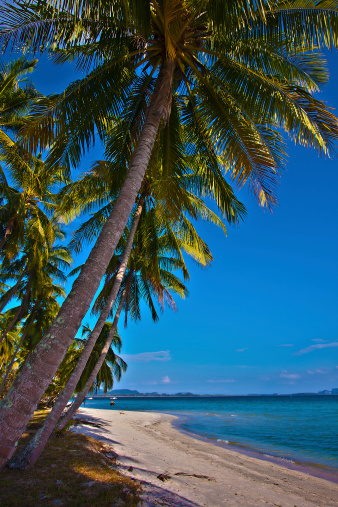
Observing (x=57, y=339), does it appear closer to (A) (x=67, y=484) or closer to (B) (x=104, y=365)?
(A) (x=67, y=484)

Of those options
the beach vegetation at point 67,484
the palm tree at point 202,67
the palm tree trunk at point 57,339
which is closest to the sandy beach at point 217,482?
the beach vegetation at point 67,484

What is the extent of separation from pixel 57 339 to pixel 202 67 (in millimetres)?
6521

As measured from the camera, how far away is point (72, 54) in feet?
20.8

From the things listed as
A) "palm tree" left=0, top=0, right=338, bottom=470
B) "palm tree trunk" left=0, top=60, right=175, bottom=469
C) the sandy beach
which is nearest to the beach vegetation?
the sandy beach

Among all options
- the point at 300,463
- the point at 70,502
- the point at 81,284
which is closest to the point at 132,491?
the point at 70,502

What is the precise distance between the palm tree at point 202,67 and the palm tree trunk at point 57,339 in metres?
0.10

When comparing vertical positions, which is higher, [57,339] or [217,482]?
[57,339]

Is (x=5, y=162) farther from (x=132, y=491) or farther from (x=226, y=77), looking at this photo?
(x=132, y=491)

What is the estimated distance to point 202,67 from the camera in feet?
21.6

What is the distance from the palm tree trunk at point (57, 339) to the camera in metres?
2.42

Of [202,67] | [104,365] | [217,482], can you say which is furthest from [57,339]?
[104,365]

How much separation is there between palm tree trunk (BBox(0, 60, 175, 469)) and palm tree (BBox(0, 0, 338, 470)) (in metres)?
0.10

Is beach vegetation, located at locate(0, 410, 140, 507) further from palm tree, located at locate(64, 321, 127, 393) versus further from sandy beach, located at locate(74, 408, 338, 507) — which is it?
palm tree, located at locate(64, 321, 127, 393)

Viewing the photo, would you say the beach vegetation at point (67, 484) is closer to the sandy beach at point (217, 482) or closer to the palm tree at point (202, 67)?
the sandy beach at point (217, 482)
